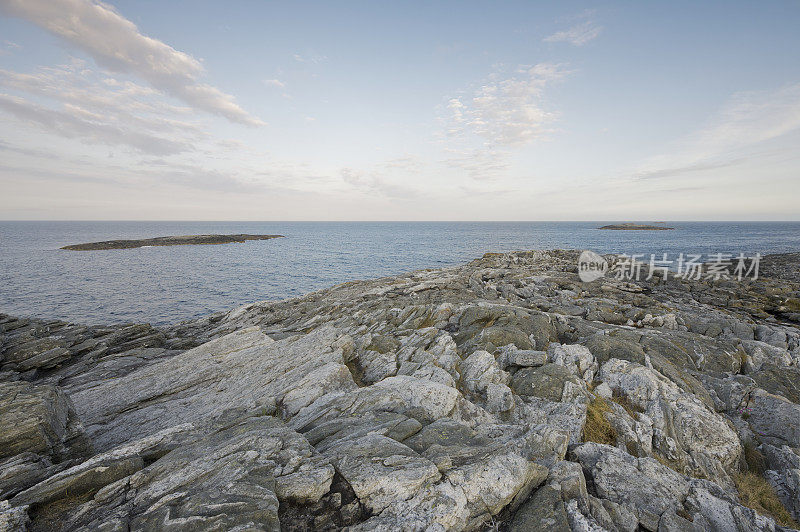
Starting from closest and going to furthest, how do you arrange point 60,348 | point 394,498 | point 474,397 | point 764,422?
point 394,498 → point 764,422 → point 474,397 → point 60,348

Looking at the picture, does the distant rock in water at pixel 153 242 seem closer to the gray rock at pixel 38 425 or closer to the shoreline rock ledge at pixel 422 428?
the shoreline rock ledge at pixel 422 428

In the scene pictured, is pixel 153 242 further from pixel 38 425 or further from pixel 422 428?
pixel 422 428

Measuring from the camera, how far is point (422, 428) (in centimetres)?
1132

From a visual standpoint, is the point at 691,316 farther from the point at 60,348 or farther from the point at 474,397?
the point at 60,348

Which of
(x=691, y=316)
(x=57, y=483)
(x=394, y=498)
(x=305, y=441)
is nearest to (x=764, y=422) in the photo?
(x=691, y=316)

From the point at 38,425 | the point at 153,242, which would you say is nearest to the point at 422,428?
the point at 38,425

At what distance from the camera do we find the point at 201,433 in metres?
11.5

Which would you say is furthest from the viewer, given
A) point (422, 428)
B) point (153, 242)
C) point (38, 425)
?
point (153, 242)

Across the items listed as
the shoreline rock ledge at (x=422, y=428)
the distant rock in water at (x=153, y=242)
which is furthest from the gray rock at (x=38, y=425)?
the distant rock in water at (x=153, y=242)

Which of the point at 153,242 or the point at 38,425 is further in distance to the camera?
the point at 153,242

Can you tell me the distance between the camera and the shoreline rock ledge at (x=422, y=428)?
26.0 feet

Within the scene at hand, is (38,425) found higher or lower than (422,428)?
higher

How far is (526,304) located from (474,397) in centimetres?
1479

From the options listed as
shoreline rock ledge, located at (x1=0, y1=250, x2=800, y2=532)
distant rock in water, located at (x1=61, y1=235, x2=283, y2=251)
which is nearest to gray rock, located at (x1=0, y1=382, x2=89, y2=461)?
shoreline rock ledge, located at (x1=0, y1=250, x2=800, y2=532)
